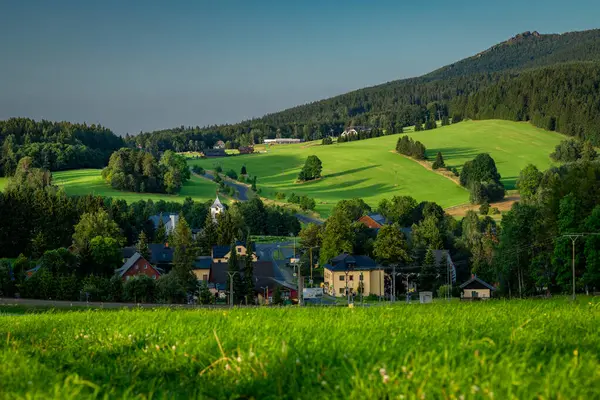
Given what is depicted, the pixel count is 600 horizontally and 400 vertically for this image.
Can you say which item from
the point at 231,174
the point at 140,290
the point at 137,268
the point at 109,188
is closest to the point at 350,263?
the point at 137,268

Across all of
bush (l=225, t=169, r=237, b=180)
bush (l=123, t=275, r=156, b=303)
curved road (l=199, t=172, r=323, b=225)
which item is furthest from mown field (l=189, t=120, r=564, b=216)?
bush (l=123, t=275, r=156, b=303)

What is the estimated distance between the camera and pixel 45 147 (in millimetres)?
160250

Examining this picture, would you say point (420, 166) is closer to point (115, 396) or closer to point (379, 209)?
point (379, 209)

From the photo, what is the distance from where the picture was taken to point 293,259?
256 feet

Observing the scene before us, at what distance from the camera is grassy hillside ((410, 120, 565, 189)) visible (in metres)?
150

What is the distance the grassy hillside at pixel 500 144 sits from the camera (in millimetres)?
149500

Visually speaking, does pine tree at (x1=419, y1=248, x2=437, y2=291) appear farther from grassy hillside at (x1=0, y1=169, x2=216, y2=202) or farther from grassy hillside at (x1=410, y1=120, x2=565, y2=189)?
grassy hillside at (x1=410, y1=120, x2=565, y2=189)

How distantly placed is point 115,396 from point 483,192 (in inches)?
4488

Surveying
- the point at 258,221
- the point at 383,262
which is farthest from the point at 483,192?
the point at 383,262

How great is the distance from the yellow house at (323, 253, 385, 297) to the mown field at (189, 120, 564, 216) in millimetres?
42272

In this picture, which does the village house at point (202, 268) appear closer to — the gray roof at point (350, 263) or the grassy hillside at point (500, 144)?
the gray roof at point (350, 263)

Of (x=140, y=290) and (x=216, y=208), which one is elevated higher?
(x=216, y=208)

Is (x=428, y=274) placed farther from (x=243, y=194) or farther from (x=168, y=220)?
(x=243, y=194)

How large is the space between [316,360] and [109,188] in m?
129
